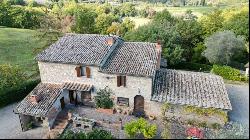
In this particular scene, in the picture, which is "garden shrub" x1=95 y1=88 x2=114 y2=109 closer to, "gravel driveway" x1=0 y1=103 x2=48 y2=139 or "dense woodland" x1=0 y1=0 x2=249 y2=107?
"gravel driveway" x1=0 y1=103 x2=48 y2=139

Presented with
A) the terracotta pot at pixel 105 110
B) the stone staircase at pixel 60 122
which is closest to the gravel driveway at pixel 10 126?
the stone staircase at pixel 60 122

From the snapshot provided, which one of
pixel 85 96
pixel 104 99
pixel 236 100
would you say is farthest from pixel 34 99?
pixel 236 100

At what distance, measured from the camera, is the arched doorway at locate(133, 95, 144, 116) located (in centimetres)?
2991

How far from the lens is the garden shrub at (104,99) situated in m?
30.4

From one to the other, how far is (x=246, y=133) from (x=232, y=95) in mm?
20376

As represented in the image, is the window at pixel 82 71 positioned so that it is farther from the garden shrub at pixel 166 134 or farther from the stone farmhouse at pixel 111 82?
the garden shrub at pixel 166 134

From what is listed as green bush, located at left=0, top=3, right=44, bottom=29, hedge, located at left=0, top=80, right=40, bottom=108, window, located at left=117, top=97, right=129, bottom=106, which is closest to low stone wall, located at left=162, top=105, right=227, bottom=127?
window, located at left=117, top=97, right=129, bottom=106

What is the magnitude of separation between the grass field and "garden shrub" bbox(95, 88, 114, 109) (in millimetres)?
19517

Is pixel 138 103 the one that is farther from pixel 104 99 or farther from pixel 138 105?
pixel 104 99

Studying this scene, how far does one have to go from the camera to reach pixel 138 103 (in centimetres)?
3019

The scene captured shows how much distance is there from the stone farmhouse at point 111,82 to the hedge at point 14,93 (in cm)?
441

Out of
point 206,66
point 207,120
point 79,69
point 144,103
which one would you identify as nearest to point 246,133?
point 207,120

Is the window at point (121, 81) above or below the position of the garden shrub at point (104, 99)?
above

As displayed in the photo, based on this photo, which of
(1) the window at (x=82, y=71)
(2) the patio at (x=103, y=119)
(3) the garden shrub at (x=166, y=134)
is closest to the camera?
(3) the garden shrub at (x=166, y=134)
